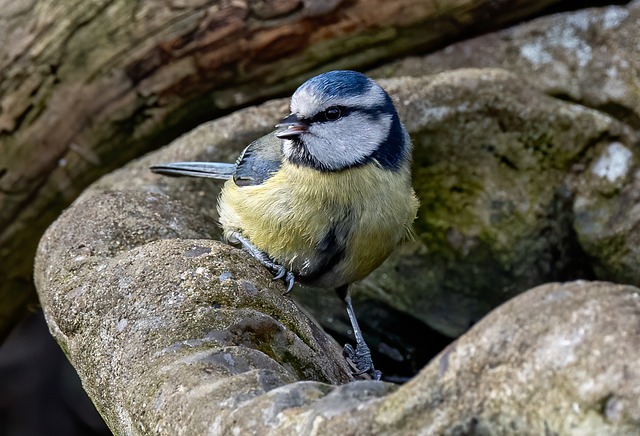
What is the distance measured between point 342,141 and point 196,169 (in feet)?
2.32

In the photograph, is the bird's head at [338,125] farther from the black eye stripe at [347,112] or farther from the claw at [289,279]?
the claw at [289,279]

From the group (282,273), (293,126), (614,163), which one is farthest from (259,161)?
(614,163)

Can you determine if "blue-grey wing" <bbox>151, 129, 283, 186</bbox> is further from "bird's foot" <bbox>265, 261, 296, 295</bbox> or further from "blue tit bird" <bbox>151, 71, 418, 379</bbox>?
"bird's foot" <bbox>265, 261, 296, 295</bbox>

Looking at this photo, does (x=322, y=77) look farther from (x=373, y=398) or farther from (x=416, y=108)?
(x=373, y=398)

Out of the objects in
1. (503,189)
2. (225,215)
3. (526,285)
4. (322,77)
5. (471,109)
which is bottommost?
(526,285)

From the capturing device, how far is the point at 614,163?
3422 millimetres

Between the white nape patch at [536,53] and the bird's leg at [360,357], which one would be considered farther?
the white nape patch at [536,53]

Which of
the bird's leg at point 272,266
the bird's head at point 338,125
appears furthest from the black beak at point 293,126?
the bird's leg at point 272,266

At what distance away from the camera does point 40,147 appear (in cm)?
410

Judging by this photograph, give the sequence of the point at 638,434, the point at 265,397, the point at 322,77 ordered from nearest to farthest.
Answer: the point at 638,434 → the point at 265,397 → the point at 322,77

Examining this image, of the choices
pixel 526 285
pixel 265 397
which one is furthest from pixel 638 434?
pixel 526 285

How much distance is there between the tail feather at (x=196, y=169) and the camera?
327 centimetres

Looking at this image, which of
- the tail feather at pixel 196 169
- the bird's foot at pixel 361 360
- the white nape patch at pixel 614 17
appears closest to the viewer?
the bird's foot at pixel 361 360

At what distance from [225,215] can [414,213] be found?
655 mm
